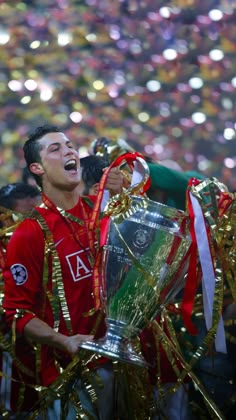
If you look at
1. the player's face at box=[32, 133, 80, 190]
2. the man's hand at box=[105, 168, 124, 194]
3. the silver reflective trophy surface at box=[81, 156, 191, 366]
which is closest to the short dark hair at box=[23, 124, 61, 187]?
the player's face at box=[32, 133, 80, 190]

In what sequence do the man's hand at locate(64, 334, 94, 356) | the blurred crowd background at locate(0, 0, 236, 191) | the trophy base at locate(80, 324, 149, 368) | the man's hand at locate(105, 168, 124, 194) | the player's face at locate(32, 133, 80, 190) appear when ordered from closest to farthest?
the trophy base at locate(80, 324, 149, 368)
the man's hand at locate(64, 334, 94, 356)
the player's face at locate(32, 133, 80, 190)
the man's hand at locate(105, 168, 124, 194)
the blurred crowd background at locate(0, 0, 236, 191)

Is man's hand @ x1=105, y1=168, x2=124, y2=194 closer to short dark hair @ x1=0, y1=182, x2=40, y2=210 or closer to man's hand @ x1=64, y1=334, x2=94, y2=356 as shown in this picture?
short dark hair @ x1=0, y1=182, x2=40, y2=210

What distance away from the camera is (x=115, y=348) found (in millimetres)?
2301

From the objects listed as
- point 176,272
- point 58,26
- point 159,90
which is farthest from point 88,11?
point 176,272

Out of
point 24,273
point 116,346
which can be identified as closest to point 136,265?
point 116,346

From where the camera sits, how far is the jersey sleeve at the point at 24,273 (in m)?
2.53

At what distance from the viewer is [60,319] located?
8.36ft

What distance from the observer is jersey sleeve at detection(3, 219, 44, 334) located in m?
2.53

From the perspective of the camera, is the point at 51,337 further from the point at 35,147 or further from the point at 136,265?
the point at 35,147

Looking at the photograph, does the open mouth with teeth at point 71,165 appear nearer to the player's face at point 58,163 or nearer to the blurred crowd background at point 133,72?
the player's face at point 58,163

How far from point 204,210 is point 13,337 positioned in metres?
0.66

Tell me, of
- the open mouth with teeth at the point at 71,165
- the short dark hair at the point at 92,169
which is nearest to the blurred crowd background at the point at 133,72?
the short dark hair at the point at 92,169

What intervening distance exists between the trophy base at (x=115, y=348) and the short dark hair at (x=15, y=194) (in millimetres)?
1167

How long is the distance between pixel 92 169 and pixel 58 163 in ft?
1.66
